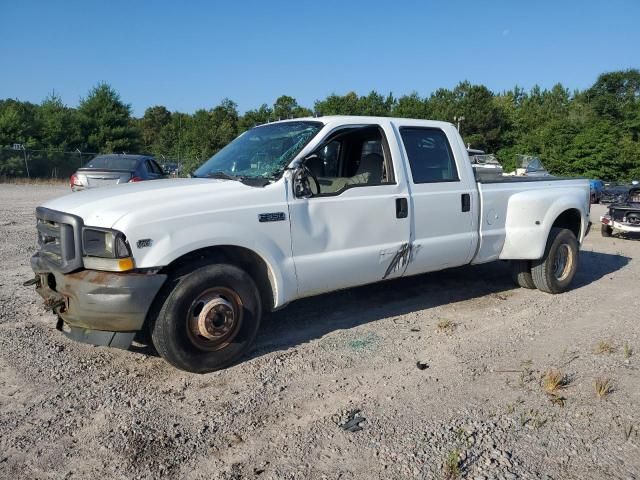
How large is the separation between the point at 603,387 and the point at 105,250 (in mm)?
3575

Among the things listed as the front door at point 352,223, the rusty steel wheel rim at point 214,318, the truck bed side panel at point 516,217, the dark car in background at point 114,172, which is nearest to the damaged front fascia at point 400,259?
the front door at point 352,223

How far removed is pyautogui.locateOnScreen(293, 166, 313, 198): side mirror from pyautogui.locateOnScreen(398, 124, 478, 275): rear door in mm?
1192

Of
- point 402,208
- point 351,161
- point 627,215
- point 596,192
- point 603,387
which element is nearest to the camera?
point 603,387

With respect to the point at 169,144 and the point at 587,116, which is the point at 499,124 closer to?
the point at 587,116

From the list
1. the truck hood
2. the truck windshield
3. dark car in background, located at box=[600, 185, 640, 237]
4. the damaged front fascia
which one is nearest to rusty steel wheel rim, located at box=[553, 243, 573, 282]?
the damaged front fascia

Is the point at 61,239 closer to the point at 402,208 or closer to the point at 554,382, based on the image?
the point at 402,208

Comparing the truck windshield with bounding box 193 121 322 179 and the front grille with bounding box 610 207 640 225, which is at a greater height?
the truck windshield with bounding box 193 121 322 179

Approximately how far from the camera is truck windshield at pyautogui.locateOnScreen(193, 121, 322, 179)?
14.5 feet

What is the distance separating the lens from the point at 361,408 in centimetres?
344

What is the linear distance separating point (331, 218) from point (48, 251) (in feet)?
7.26

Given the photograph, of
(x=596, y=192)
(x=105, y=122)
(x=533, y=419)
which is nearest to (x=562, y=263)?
(x=533, y=419)

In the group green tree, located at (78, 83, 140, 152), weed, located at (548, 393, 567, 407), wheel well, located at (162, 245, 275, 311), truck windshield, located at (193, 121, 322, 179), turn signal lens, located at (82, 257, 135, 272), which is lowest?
weed, located at (548, 393, 567, 407)

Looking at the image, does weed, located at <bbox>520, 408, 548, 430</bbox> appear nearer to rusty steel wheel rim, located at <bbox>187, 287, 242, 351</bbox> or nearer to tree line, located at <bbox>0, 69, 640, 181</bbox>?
rusty steel wheel rim, located at <bbox>187, 287, 242, 351</bbox>

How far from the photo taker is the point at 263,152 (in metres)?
4.68
